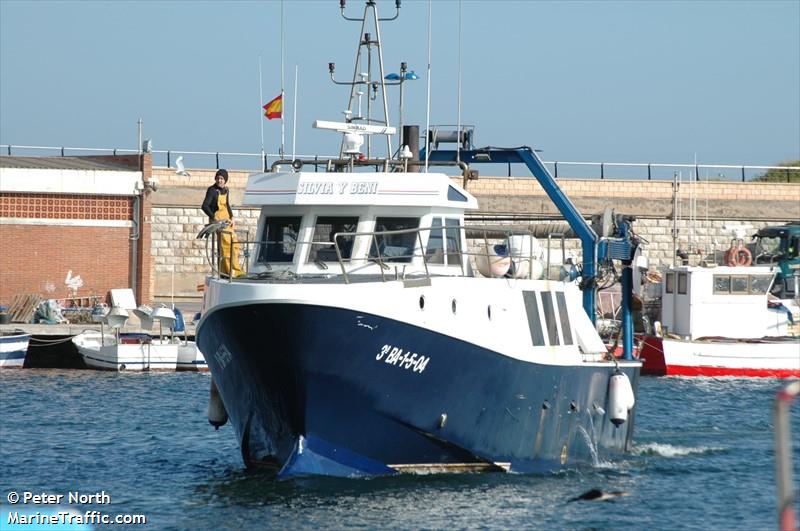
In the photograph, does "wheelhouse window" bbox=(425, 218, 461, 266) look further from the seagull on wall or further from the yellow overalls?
the seagull on wall

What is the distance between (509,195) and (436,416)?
41.0 m

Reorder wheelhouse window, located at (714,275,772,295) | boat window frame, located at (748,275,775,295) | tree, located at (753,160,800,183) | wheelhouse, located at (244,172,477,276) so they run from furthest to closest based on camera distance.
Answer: tree, located at (753,160,800,183) → wheelhouse window, located at (714,275,772,295) → boat window frame, located at (748,275,775,295) → wheelhouse, located at (244,172,477,276)

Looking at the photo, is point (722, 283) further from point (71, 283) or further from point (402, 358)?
point (402, 358)

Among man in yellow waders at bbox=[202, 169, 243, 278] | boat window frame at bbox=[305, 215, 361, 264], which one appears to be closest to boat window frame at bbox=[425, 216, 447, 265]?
boat window frame at bbox=[305, 215, 361, 264]

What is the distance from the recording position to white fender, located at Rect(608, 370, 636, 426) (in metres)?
20.4

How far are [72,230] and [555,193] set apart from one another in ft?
83.1

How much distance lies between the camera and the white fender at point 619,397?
20422mm

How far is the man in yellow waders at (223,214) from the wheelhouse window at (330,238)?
42.3 inches

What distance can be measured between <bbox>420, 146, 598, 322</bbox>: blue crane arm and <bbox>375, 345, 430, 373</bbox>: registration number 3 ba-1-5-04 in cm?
828

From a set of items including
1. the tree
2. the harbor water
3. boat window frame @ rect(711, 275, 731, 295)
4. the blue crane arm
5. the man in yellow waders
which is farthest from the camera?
the tree

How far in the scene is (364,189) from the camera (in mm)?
18172

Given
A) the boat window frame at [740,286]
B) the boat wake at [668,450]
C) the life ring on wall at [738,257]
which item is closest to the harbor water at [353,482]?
the boat wake at [668,450]

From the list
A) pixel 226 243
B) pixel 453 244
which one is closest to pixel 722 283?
pixel 453 244

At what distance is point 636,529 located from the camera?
16.5 metres
